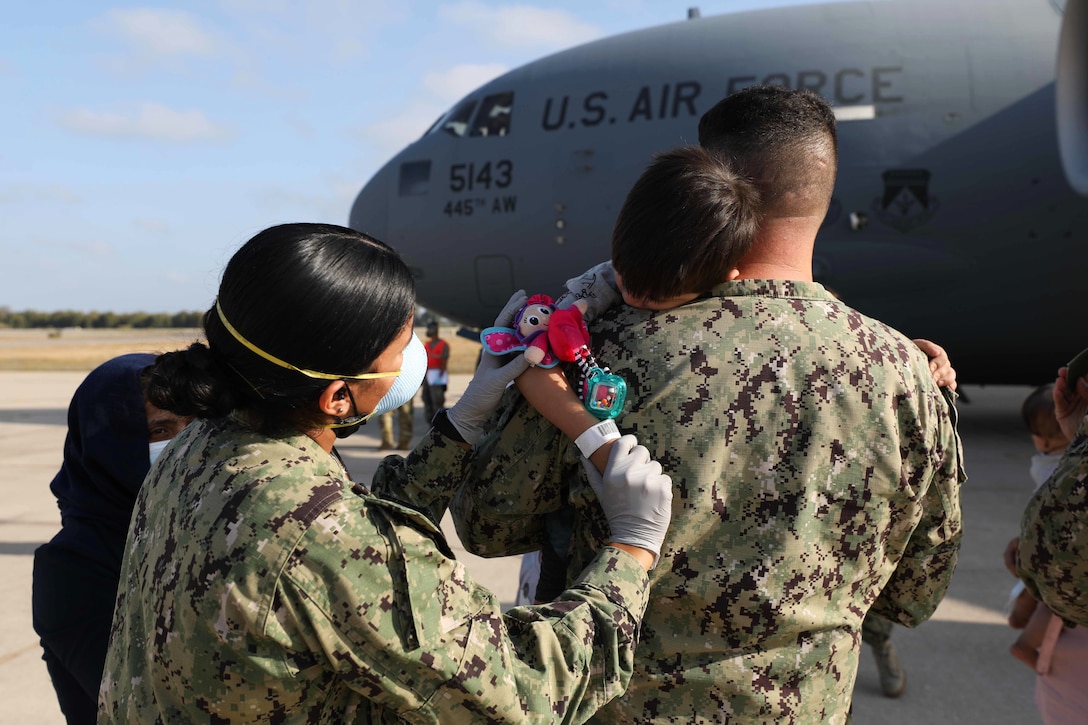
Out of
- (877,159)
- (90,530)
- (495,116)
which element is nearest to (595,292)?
(90,530)

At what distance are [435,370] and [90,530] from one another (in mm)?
8691

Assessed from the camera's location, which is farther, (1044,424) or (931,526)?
(1044,424)

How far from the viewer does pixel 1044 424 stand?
326 centimetres

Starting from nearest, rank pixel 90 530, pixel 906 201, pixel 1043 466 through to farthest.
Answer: pixel 90 530, pixel 1043 466, pixel 906 201

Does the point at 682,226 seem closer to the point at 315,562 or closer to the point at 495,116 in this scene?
the point at 315,562

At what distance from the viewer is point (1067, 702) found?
2.37m

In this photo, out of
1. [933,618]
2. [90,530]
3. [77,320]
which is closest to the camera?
[90,530]

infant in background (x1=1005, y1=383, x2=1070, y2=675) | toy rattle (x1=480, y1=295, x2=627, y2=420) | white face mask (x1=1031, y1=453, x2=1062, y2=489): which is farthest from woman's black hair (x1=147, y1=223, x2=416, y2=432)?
white face mask (x1=1031, y1=453, x2=1062, y2=489)

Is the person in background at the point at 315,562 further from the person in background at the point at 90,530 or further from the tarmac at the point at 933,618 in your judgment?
the tarmac at the point at 933,618

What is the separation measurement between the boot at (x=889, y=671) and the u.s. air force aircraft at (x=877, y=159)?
4.67 m

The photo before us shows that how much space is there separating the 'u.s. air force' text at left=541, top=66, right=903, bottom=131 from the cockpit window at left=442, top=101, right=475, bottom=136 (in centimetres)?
98

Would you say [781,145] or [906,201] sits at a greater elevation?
[781,145]

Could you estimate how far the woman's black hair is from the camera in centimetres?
141

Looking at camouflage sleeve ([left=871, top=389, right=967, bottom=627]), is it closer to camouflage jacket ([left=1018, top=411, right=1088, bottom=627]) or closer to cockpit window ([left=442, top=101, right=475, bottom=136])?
camouflage jacket ([left=1018, top=411, right=1088, bottom=627])
